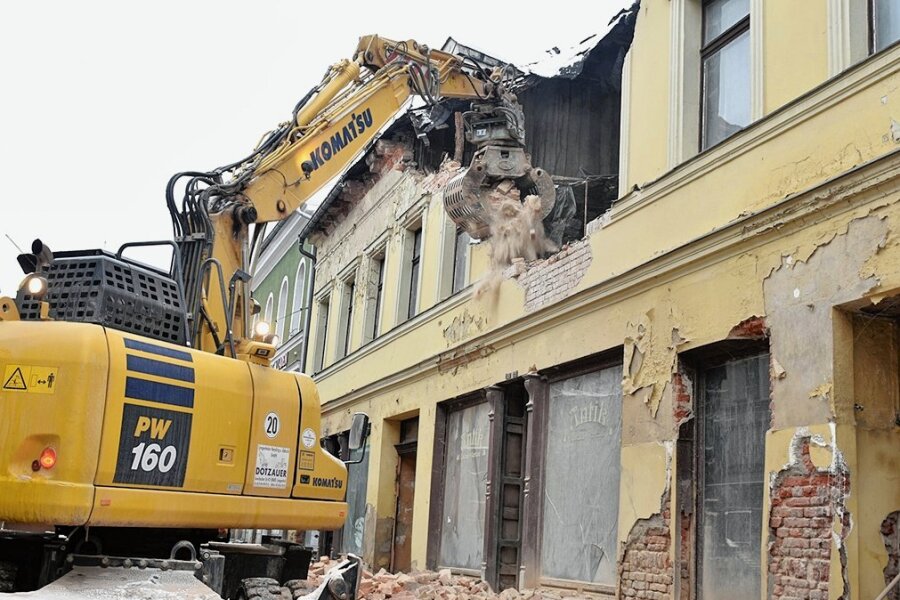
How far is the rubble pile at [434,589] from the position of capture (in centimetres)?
1048

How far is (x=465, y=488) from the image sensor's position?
12867 mm

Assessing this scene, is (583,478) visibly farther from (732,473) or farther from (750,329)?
(750,329)

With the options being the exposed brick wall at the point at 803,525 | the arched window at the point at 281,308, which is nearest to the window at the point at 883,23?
the exposed brick wall at the point at 803,525

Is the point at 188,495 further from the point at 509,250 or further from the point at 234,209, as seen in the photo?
the point at 509,250

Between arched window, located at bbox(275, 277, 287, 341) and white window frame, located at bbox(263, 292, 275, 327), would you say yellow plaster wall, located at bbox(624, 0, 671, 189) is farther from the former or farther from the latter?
white window frame, located at bbox(263, 292, 275, 327)

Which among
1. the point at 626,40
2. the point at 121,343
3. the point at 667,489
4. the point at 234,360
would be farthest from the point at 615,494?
the point at 626,40

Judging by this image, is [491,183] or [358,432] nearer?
[358,432]

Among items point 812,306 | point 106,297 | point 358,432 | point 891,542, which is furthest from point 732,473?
point 106,297

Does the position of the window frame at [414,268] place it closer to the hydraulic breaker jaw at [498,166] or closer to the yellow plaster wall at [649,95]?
the hydraulic breaker jaw at [498,166]

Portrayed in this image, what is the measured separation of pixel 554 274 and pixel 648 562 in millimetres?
3588

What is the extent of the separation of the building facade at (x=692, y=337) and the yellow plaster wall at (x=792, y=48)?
2 centimetres

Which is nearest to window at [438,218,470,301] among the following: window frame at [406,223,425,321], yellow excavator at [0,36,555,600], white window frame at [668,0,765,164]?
window frame at [406,223,425,321]

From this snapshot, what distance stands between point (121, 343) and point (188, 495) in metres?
1.07

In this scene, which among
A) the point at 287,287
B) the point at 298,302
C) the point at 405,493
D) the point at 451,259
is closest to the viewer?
the point at 451,259
